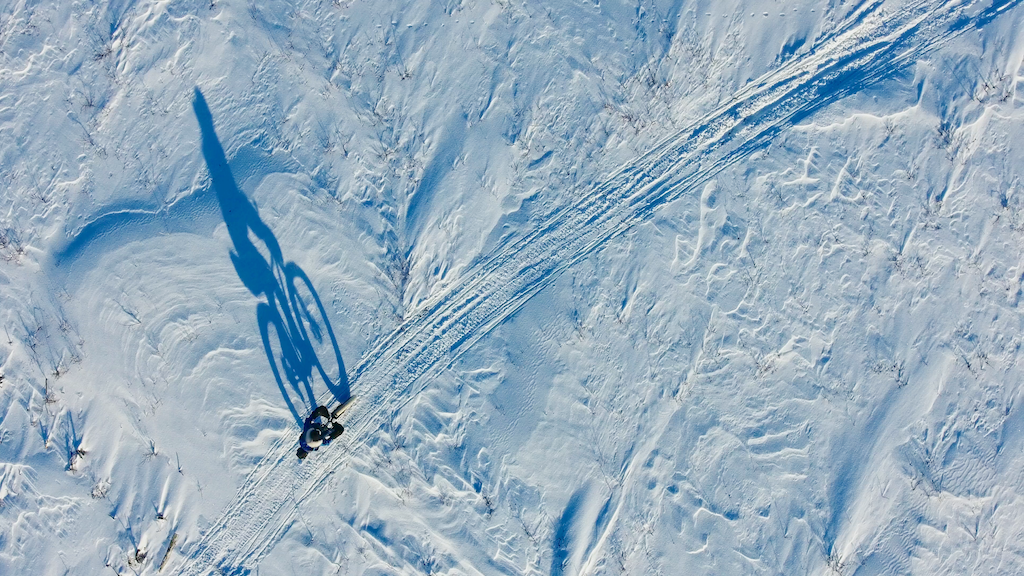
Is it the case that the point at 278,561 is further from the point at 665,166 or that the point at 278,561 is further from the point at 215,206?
the point at 665,166

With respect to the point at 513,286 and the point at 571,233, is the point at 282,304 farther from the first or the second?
the point at 571,233

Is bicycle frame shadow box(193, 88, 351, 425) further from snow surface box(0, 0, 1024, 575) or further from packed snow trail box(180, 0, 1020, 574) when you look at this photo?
packed snow trail box(180, 0, 1020, 574)

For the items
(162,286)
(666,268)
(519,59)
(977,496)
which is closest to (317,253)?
(162,286)

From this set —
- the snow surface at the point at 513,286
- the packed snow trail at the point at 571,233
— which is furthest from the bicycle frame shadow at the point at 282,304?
the packed snow trail at the point at 571,233

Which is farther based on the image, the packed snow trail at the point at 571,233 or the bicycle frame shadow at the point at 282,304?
the bicycle frame shadow at the point at 282,304

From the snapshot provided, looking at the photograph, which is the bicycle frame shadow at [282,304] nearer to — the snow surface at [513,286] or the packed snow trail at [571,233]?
the snow surface at [513,286]
